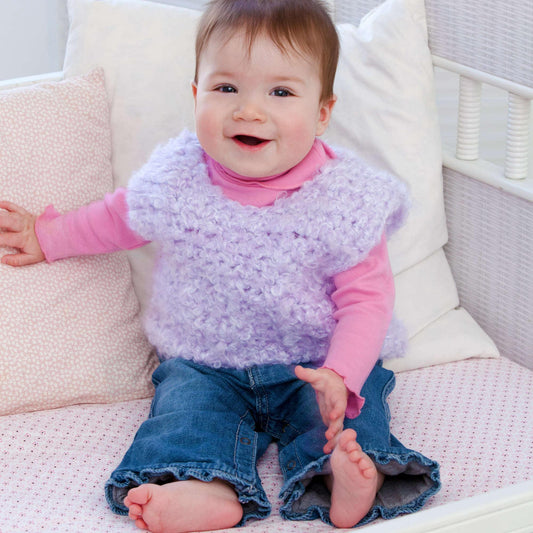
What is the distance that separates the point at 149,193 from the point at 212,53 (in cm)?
21

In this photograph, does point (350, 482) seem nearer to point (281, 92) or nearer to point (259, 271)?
point (259, 271)

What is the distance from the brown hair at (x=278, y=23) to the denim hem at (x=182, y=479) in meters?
0.51

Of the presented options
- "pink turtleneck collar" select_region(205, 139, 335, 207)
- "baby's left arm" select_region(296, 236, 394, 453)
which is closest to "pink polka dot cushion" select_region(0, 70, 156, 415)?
"pink turtleneck collar" select_region(205, 139, 335, 207)

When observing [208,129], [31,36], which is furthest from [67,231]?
[31,36]

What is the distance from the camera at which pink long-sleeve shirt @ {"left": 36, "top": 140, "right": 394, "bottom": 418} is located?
3.67 ft

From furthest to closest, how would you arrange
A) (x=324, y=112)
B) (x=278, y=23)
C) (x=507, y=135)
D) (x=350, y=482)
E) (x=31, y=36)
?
(x=31, y=36) < (x=507, y=135) < (x=324, y=112) < (x=278, y=23) < (x=350, y=482)

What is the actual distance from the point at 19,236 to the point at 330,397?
1.61ft

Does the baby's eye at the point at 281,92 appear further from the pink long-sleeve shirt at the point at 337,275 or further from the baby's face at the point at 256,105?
the pink long-sleeve shirt at the point at 337,275

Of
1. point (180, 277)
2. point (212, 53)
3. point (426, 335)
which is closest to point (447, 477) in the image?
point (426, 335)

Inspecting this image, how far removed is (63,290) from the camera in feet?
4.18

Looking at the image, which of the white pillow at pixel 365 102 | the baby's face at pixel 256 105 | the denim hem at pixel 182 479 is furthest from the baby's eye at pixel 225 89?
the denim hem at pixel 182 479

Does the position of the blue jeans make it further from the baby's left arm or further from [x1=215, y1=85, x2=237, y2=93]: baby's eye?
[x1=215, y1=85, x2=237, y2=93]: baby's eye

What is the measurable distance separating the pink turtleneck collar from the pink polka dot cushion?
230 mm

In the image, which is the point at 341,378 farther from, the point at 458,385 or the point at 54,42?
the point at 54,42
